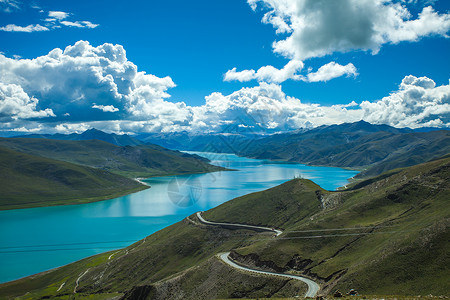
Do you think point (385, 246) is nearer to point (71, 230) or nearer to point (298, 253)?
point (298, 253)

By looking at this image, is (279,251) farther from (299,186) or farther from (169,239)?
(299,186)

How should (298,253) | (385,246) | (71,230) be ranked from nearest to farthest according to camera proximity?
1. (385,246)
2. (298,253)
3. (71,230)

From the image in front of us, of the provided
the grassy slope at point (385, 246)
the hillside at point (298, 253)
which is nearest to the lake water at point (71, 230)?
the hillside at point (298, 253)

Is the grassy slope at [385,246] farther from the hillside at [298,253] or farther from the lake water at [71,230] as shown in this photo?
the lake water at [71,230]

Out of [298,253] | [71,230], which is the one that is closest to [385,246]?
[298,253]

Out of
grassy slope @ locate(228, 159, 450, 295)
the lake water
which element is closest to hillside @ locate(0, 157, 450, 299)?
grassy slope @ locate(228, 159, 450, 295)

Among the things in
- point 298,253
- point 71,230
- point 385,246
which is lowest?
point 71,230

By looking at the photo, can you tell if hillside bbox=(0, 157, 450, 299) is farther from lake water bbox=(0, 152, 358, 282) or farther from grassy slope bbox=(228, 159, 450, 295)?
lake water bbox=(0, 152, 358, 282)

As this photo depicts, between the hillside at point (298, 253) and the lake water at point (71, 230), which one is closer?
the hillside at point (298, 253)
